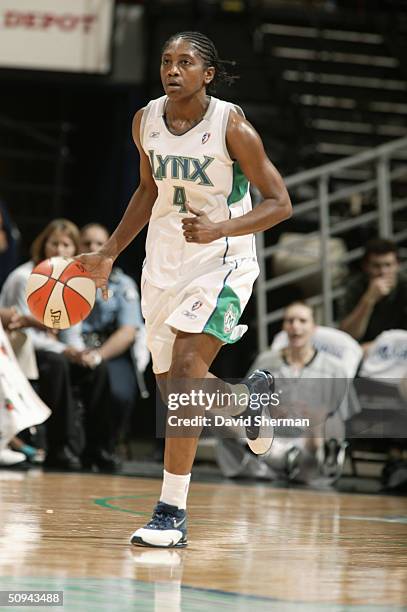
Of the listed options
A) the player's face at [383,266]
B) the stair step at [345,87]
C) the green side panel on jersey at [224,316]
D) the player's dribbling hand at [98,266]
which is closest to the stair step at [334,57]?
the stair step at [345,87]

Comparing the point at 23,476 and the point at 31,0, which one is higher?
the point at 31,0

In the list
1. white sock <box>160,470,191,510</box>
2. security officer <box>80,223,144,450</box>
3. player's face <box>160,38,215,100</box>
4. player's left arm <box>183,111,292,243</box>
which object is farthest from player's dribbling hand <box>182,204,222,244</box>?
security officer <box>80,223,144,450</box>

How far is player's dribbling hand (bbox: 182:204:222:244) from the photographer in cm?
379

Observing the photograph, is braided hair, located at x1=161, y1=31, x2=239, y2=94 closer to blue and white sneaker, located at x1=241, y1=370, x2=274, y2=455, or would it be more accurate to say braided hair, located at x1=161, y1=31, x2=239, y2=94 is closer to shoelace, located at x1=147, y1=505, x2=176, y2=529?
blue and white sneaker, located at x1=241, y1=370, x2=274, y2=455

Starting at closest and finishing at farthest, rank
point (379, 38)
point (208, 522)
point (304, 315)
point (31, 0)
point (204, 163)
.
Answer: point (204, 163)
point (208, 522)
point (304, 315)
point (31, 0)
point (379, 38)

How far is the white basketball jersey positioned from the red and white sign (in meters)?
5.86

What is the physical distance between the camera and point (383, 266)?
803 cm

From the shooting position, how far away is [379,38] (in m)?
11.9

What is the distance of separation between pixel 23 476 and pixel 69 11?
4.65 metres

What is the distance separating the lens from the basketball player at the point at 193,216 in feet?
13.1

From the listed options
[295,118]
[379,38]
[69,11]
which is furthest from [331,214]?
[69,11]

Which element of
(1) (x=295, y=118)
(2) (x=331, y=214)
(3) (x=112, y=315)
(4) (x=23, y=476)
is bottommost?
(4) (x=23, y=476)

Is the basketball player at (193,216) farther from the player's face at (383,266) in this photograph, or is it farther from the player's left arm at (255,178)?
the player's face at (383,266)

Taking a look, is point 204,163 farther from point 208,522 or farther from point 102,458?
point 102,458
